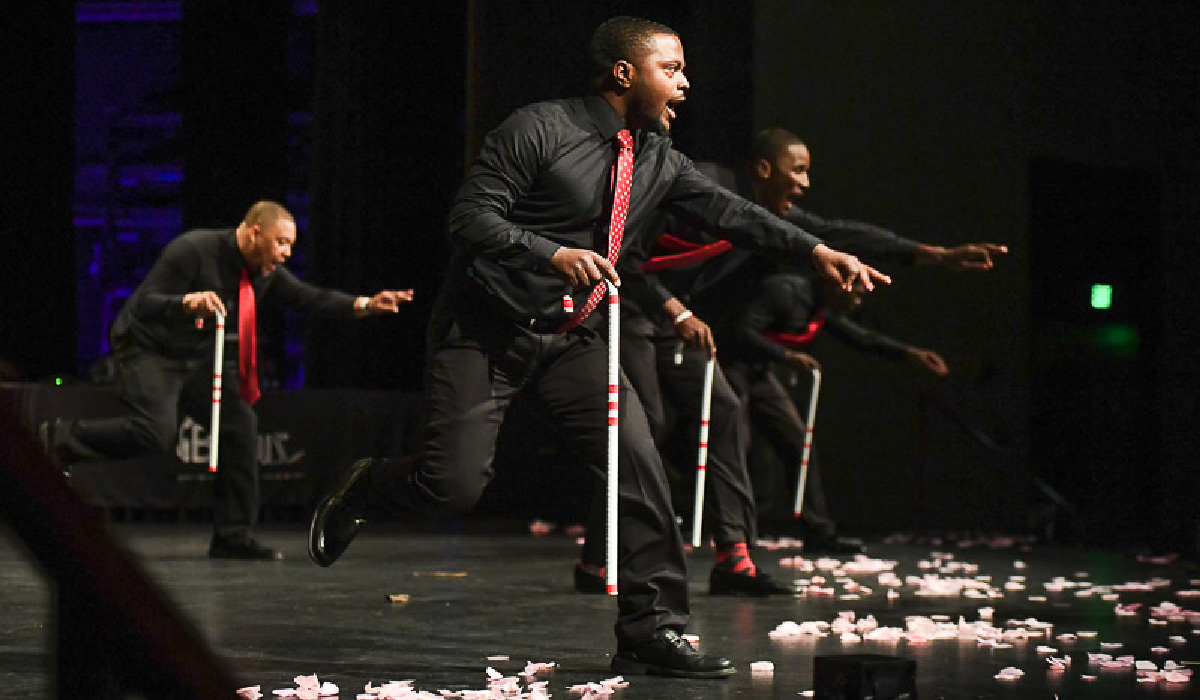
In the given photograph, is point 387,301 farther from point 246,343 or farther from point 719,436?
point 246,343

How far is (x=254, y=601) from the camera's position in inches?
222

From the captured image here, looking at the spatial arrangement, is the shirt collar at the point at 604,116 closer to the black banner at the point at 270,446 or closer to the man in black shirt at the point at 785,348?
the man in black shirt at the point at 785,348

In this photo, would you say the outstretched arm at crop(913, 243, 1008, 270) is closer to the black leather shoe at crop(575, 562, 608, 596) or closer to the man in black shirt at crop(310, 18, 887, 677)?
the man in black shirt at crop(310, 18, 887, 677)

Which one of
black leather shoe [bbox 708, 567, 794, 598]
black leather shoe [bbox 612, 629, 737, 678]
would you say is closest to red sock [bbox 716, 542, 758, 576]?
black leather shoe [bbox 708, 567, 794, 598]

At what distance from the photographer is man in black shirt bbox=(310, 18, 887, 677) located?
4.07 m

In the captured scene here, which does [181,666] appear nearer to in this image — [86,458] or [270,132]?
[86,458]

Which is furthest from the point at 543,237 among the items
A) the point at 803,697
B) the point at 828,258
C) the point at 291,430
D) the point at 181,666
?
the point at 291,430

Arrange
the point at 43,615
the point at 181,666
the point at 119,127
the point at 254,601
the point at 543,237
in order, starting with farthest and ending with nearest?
the point at 119,127 < the point at 254,601 < the point at 43,615 < the point at 543,237 < the point at 181,666

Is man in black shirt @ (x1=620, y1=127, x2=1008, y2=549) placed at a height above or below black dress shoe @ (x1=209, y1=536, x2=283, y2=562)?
above

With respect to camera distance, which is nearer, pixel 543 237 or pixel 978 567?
pixel 543 237

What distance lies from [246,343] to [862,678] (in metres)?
4.91

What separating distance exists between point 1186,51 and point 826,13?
2620 mm

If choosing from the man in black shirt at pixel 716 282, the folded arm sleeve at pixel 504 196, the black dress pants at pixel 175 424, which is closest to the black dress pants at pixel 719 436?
the man in black shirt at pixel 716 282

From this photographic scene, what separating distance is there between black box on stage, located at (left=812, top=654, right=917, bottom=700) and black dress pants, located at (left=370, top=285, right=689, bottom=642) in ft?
3.95
